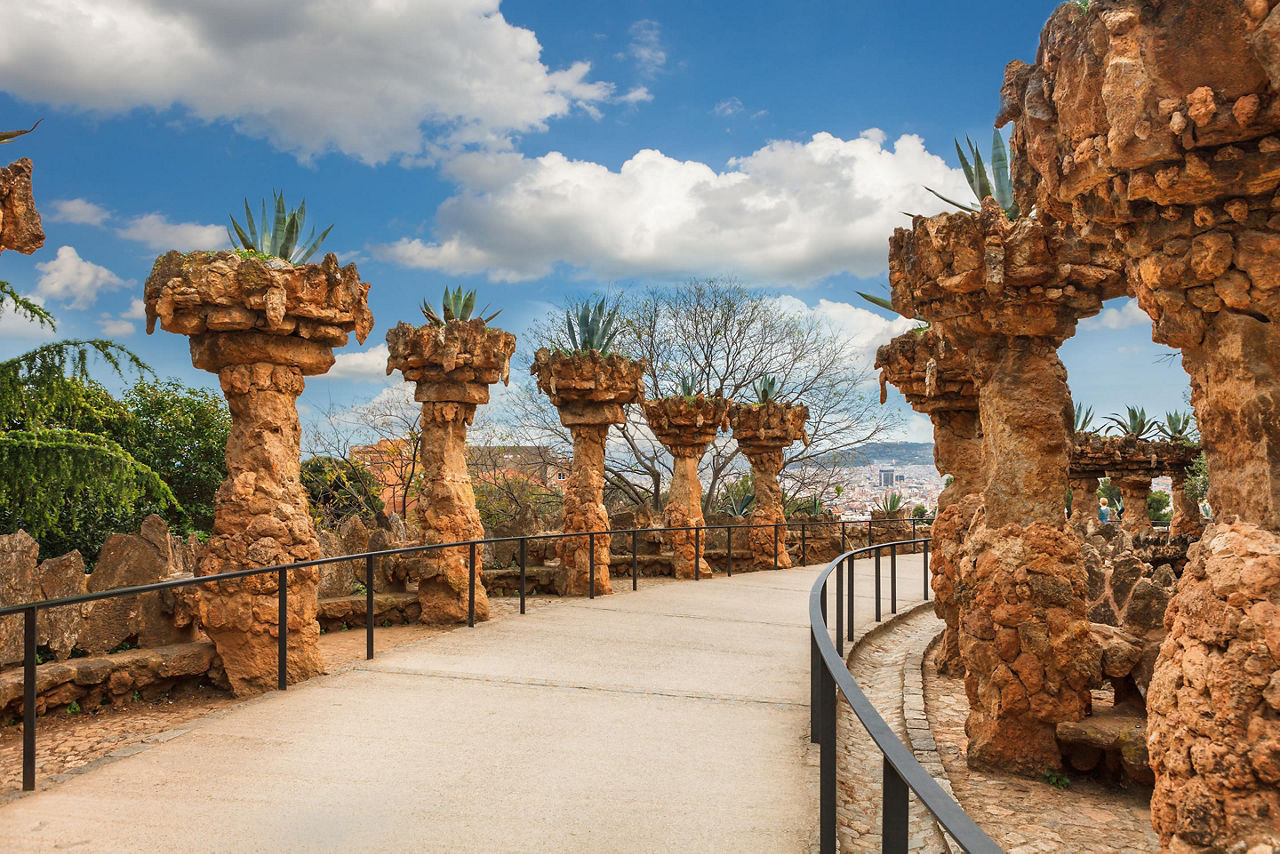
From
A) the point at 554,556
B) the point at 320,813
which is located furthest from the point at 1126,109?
the point at 554,556

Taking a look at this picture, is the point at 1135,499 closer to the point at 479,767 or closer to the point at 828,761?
the point at 479,767

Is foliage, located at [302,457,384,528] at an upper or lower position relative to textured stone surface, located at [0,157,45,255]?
lower

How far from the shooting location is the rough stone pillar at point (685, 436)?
1485 centimetres

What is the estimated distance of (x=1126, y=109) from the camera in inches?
118

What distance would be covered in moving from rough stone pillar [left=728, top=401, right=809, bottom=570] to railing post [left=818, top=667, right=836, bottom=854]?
41.5 ft

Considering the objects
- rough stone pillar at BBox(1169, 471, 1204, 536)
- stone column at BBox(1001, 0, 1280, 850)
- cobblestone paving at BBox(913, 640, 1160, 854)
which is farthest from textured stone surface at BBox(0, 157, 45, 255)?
rough stone pillar at BBox(1169, 471, 1204, 536)

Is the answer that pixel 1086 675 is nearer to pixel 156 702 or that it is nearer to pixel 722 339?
pixel 156 702

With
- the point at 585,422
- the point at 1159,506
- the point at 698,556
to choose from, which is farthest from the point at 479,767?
the point at 1159,506

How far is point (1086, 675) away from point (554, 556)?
871cm

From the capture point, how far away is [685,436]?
15273 mm

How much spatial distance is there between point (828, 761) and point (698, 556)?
34.7ft

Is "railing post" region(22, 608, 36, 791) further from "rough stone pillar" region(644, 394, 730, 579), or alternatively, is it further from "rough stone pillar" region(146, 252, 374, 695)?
"rough stone pillar" region(644, 394, 730, 579)

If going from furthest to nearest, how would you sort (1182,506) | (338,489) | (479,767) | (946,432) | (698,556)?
(1182,506), (338,489), (698,556), (946,432), (479,767)

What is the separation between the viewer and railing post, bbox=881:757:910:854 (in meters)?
1.99
